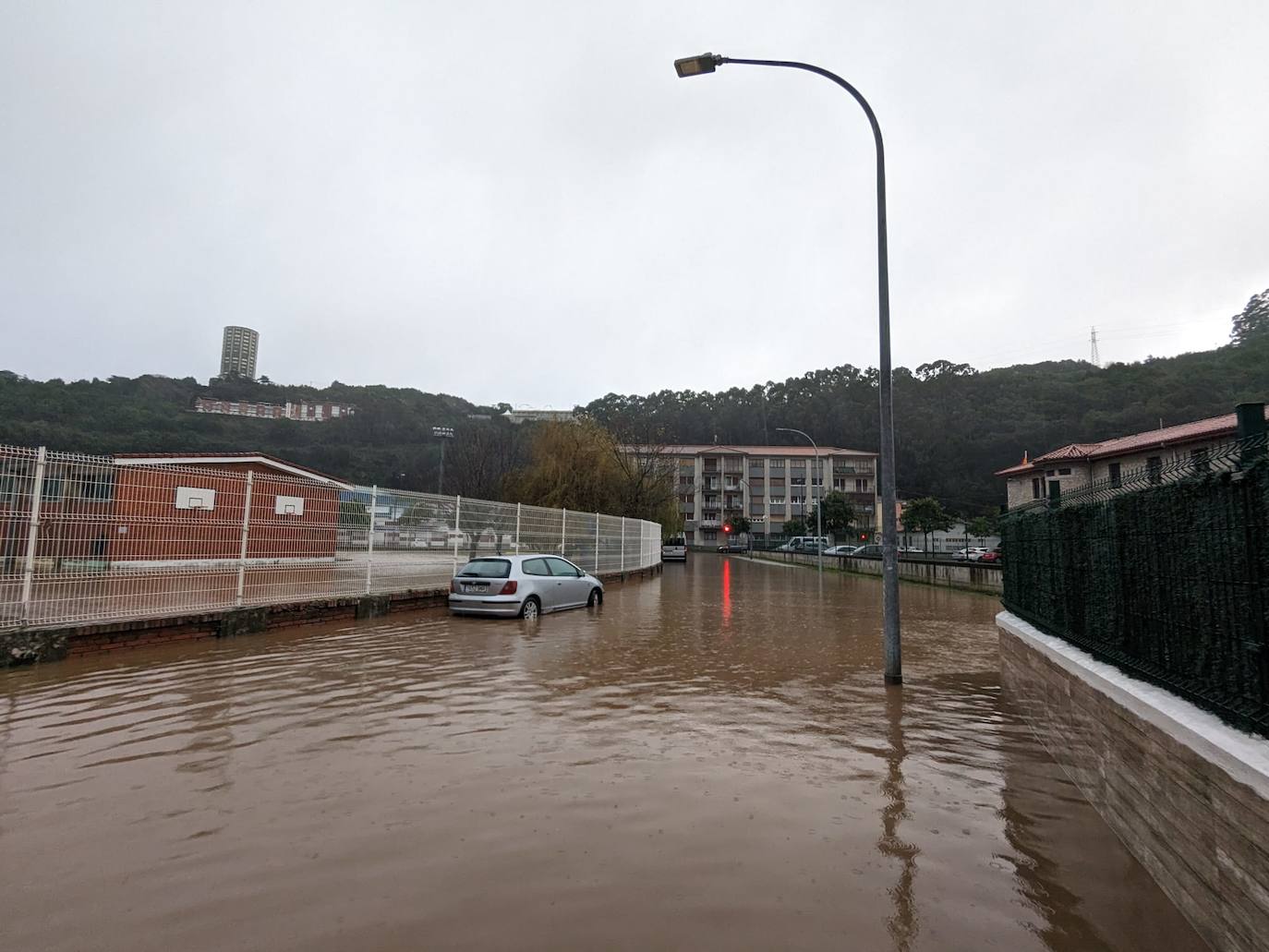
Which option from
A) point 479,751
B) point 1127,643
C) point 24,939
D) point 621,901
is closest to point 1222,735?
point 1127,643

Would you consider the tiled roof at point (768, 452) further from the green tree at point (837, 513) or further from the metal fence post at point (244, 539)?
the metal fence post at point (244, 539)

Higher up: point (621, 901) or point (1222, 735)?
point (1222, 735)

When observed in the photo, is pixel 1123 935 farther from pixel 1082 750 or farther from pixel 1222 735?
pixel 1082 750

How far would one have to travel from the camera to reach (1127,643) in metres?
4.15

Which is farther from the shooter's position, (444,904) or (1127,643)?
(1127,643)

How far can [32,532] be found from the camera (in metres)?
7.38

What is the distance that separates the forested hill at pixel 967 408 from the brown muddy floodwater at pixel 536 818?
117 feet

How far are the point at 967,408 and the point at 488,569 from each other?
276ft

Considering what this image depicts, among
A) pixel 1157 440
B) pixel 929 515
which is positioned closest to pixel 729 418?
pixel 929 515

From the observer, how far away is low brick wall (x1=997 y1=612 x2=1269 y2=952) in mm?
2404

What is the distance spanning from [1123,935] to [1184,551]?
1.90 meters

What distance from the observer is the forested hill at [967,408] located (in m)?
55.2

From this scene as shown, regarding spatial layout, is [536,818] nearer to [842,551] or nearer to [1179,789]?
[1179,789]

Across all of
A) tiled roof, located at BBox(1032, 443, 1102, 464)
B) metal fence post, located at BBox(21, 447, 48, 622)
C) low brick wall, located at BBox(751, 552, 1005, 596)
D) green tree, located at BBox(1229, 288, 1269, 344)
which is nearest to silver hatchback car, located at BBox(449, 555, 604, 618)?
metal fence post, located at BBox(21, 447, 48, 622)
